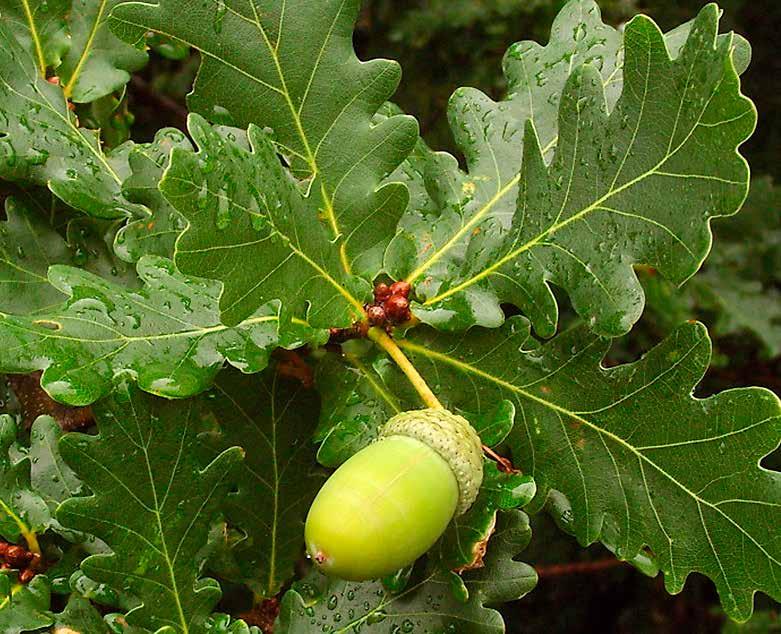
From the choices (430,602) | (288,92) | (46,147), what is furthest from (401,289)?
(46,147)

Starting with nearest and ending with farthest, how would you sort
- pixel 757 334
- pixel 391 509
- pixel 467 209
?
pixel 391 509 → pixel 467 209 → pixel 757 334

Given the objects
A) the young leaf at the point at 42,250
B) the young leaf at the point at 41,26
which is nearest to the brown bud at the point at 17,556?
the young leaf at the point at 42,250

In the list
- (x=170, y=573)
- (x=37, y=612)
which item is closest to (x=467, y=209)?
(x=170, y=573)

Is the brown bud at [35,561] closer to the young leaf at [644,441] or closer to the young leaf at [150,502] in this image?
the young leaf at [150,502]

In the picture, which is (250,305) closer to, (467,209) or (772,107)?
(467,209)

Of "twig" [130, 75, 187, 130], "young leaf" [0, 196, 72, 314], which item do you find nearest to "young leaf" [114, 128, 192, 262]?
"young leaf" [0, 196, 72, 314]

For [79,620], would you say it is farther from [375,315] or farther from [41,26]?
[41,26]
